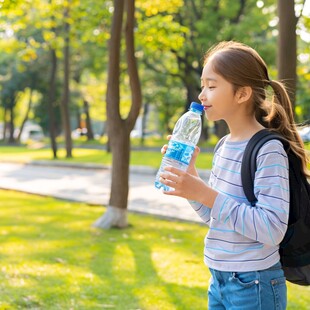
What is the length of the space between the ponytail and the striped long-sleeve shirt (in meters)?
0.13

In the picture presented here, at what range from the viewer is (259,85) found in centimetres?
240

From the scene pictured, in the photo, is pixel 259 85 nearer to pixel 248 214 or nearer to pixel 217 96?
pixel 217 96

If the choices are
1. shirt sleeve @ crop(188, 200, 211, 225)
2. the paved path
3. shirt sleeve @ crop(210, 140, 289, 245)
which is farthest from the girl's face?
the paved path

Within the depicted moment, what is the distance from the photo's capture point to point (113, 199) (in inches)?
337

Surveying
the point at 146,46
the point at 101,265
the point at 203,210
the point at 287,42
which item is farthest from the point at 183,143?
the point at 146,46

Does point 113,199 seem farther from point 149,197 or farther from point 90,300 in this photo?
point 149,197

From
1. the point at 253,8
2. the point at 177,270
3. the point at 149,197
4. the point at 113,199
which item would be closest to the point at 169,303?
the point at 177,270

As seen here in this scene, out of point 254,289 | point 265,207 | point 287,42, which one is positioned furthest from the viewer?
point 287,42

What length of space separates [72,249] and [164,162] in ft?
16.0

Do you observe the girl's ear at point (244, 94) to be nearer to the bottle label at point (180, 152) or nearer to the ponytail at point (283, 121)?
the ponytail at point (283, 121)

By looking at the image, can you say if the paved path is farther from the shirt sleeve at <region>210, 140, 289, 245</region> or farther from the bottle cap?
the shirt sleeve at <region>210, 140, 289, 245</region>

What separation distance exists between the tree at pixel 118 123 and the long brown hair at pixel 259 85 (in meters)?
5.89

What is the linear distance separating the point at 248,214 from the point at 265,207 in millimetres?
66

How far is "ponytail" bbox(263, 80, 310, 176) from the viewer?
232 centimetres
